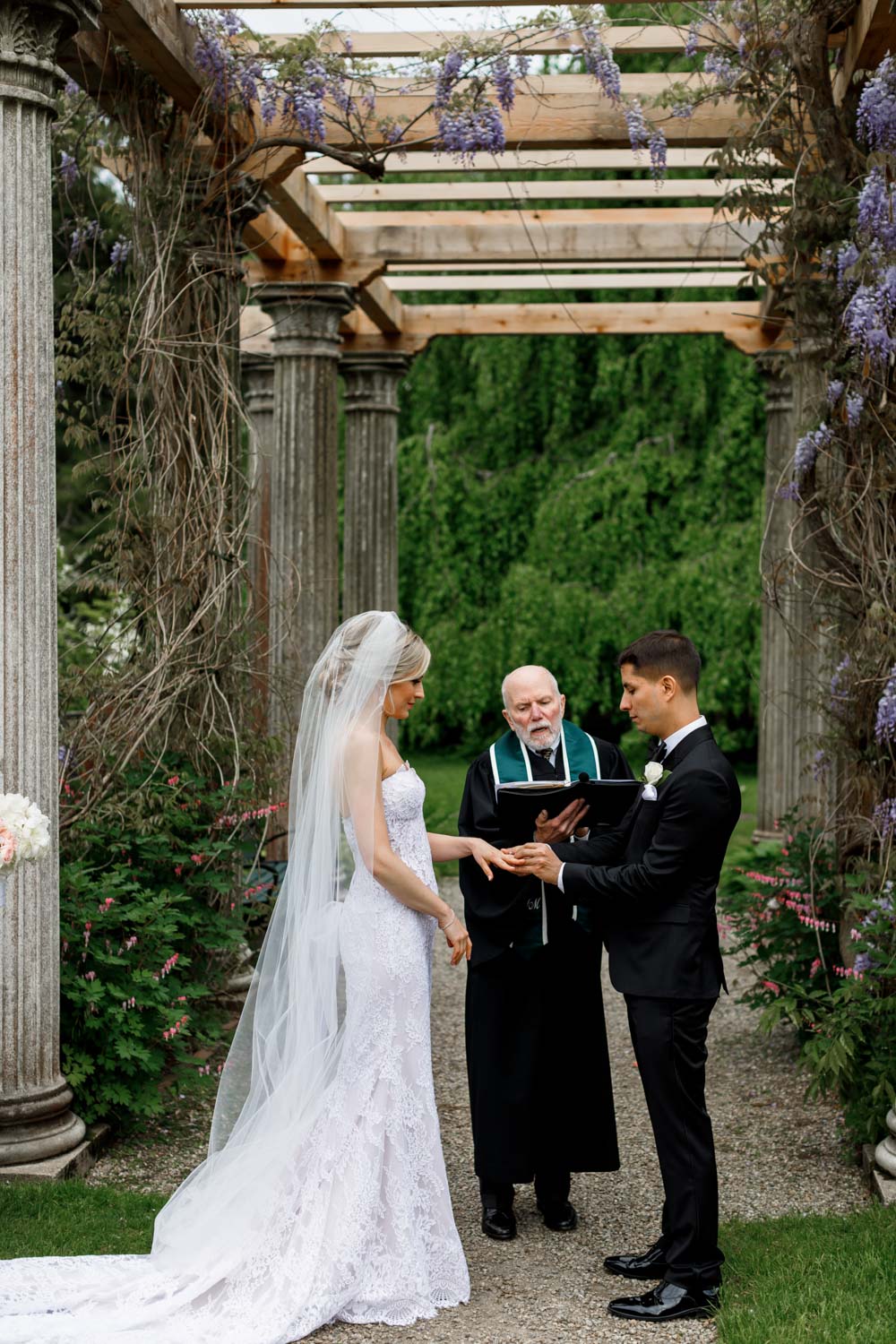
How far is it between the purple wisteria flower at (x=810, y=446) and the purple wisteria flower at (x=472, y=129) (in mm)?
2071

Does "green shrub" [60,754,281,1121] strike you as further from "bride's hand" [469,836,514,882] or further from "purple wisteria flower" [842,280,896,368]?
"purple wisteria flower" [842,280,896,368]

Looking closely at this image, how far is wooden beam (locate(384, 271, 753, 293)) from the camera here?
410 inches

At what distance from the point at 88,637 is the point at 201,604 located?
2.67 ft

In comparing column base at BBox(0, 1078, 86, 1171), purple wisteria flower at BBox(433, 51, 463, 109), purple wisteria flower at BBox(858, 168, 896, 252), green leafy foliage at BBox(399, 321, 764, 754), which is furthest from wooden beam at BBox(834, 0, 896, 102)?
green leafy foliage at BBox(399, 321, 764, 754)

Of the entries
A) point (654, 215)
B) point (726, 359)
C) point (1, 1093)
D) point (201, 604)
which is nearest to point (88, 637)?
point (201, 604)

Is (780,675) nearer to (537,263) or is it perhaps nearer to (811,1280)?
(537,263)

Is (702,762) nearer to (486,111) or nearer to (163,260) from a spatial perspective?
(163,260)

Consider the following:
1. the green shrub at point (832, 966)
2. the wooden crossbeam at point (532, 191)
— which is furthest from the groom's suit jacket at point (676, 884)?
the wooden crossbeam at point (532, 191)

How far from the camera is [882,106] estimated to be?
537cm

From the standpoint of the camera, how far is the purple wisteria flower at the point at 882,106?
531 centimetres

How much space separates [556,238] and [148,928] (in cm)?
592

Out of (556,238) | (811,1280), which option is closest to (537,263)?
(556,238)

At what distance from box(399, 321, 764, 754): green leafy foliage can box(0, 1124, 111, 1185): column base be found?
1123 cm

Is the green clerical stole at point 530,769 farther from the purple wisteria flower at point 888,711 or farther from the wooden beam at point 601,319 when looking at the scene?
the wooden beam at point 601,319
